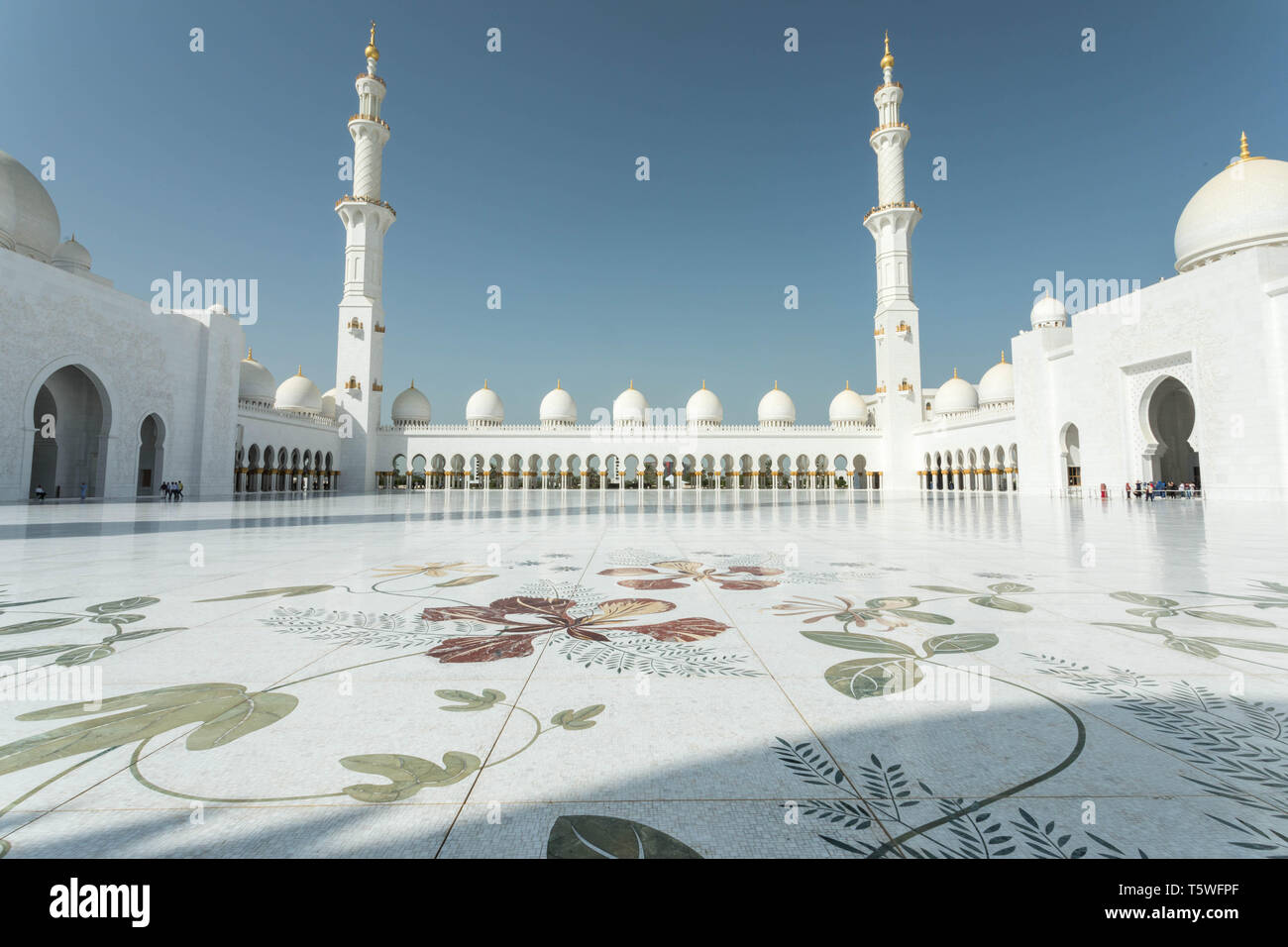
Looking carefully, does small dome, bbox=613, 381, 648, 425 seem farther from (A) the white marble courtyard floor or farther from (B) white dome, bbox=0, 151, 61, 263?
(A) the white marble courtyard floor

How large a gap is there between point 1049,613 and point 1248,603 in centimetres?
115

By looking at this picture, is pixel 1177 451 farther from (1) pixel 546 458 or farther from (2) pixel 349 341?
(2) pixel 349 341

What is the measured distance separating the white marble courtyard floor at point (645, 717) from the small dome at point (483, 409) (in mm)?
32382

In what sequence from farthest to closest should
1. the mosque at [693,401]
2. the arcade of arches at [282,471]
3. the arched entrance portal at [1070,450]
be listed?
the arcade of arches at [282,471]
the arched entrance portal at [1070,450]
the mosque at [693,401]

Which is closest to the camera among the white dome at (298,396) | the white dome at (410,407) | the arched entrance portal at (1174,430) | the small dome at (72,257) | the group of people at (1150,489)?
the group of people at (1150,489)

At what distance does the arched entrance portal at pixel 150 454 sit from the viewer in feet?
61.0

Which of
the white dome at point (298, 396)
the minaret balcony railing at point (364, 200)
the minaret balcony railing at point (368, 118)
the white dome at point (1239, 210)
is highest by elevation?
the minaret balcony railing at point (368, 118)

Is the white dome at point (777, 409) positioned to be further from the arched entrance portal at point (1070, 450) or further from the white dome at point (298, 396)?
the white dome at point (298, 396)

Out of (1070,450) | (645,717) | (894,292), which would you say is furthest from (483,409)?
(645,717)

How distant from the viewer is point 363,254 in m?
28.6

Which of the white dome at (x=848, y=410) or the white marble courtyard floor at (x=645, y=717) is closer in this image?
the white marble courtyard floor at (x=645, y=717)

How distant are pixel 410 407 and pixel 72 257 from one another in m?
16.1

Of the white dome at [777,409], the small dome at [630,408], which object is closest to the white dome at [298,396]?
the small dome at [630,408]

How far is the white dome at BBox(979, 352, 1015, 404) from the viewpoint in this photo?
29094 millimetres
